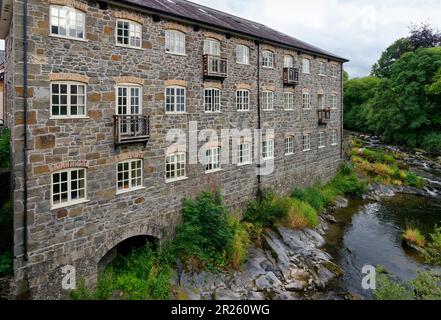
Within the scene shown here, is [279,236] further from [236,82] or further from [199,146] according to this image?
[236,82]

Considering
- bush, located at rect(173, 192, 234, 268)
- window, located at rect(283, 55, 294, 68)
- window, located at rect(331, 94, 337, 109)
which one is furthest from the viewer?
window, located at rect(331, 94, 337, 109)

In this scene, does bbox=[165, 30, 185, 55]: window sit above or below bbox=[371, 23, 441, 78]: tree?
below

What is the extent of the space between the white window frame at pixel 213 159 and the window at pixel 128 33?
244 inches

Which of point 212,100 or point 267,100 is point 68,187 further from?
point 267,100

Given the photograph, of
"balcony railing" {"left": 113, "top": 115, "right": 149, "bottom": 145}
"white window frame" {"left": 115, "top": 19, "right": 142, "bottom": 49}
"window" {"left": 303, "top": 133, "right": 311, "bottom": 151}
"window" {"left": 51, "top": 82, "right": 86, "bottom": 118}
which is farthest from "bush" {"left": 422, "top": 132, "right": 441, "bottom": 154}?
"window" {"left": 51, "top": 82, "right": 86, "bottom": 118}

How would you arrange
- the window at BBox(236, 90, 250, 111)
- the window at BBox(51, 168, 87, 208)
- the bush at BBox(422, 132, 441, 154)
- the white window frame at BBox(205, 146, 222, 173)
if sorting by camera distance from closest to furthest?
the window at BBox(51, 168, 87, 208) < the white window frame at BBox(205, 146, 222, 173) < the window at BBox(236, 90, 250, 111) < the bush at BBox(422, 132, 441, 154)

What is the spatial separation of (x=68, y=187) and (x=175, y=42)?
788 cm

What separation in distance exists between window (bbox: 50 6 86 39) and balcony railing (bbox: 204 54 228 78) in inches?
241

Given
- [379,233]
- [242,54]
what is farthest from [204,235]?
[379,233]

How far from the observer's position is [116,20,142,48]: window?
13148 millimetres

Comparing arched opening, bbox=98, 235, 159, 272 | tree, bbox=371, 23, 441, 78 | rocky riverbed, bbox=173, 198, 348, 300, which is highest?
tree, bbox=371, 23, 441, 78

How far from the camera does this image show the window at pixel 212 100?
17.2 m

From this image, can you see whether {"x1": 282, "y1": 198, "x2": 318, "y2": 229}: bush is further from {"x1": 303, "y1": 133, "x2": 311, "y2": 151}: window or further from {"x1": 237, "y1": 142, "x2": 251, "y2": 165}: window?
{"x1": 303, "y1": 133, "x2": 311, "y2": 151}: window

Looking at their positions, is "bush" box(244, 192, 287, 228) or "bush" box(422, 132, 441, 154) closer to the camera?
"bush" box(244, 192, 287, 228)
